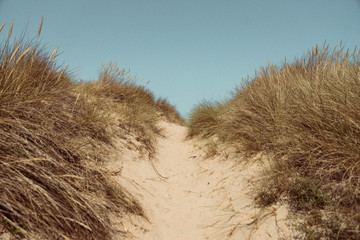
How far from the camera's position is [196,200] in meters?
3.29

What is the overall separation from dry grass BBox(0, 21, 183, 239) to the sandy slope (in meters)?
0.36

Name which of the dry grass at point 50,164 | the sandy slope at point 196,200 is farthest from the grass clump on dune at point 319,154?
the dry grass at point 50,164

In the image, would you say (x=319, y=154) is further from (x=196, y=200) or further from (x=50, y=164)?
(x=50, y=164)

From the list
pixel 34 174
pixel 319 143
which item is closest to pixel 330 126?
pixel 319 143

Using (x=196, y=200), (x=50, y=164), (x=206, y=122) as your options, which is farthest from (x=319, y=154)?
(x=206, y=122)

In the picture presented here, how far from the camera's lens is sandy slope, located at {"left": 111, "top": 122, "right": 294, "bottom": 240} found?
2270 mm

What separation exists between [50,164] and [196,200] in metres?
1.98

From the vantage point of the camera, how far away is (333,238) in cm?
158

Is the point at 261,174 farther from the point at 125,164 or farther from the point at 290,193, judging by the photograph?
the point at 125,164

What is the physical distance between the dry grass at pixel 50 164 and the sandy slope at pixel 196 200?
355mm

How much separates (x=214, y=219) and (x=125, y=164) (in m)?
1.54

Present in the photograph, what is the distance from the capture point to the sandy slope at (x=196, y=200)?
2270mm

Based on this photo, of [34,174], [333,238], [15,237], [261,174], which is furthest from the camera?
[261,174]

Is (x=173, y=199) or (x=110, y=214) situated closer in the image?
(x=110, y=214)
